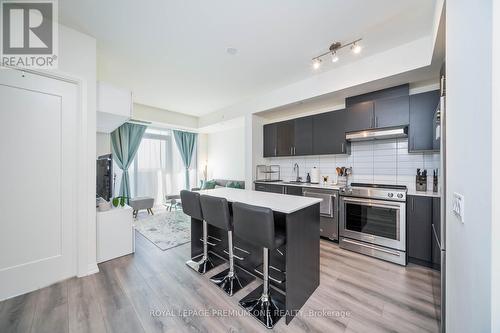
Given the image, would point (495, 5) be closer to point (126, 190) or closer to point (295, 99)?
point (295, 99)

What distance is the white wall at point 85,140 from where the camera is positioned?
7.20 ft

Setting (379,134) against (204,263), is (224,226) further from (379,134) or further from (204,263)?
(379,134)

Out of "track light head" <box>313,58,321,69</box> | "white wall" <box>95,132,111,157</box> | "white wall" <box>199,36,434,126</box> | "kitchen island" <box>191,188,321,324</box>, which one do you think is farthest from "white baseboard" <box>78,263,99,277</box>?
"track light head" <box>313,58,321,69</box>

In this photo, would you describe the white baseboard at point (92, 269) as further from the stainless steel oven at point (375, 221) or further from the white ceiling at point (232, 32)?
the stainless steel oven at point (375, 221)

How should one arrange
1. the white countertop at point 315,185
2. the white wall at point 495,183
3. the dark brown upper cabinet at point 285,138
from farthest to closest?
1. the dark brown upper cabinet at point 285,138
2. the white countertop at point 315,185
3. the white wall at point 495,183

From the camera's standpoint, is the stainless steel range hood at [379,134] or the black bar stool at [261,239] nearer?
the black bar stool at [261,239]

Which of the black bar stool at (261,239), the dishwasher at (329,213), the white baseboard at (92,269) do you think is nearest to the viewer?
the black bar stool at (261,239)

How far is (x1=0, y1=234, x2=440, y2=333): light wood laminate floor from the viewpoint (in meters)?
1.54

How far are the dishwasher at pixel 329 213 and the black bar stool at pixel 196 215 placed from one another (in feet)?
5.79

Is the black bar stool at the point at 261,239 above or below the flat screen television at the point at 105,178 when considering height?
below

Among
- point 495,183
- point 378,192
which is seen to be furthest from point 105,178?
point 378,192

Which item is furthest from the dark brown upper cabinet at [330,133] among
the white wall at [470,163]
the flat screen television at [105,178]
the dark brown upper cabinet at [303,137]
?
the flat screen television at [105,178]

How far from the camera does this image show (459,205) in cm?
88

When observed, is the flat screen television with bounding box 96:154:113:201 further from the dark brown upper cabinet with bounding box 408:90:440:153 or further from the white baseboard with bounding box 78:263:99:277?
the dark brown upper cabinet with bounding box 408:90:440:153
